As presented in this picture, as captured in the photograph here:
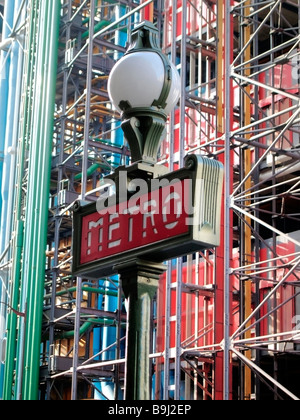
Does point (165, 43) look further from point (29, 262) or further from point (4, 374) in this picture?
point (4, 374)

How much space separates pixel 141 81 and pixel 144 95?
93mm

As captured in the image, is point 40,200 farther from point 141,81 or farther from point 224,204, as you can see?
point 141,81

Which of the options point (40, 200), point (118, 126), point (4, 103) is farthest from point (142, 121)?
point (4, 103)

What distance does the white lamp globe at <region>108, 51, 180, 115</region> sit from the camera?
5.56 meters

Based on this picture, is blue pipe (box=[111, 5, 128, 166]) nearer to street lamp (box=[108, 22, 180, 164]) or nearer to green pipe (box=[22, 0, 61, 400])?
green pipe (box=[22, 0, 61, 400])

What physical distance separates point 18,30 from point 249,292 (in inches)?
618

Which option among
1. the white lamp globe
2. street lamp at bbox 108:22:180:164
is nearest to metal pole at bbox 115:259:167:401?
street lamp at bbox 108:22:180:164

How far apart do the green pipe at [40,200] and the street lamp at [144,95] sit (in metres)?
19.8

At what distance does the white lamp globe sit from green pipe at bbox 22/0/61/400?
1993cm

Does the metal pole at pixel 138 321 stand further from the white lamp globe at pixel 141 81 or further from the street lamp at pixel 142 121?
the white lamp globe at pixel 141 81

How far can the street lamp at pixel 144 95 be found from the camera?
556 centimetres

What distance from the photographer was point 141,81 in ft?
18.2

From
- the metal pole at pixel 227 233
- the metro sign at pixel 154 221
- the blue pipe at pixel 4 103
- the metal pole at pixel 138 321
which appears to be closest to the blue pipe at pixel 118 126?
the blue pipe at pixel 4 103

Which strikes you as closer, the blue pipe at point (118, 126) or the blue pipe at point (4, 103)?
the blue pipe at point (118, 126)
